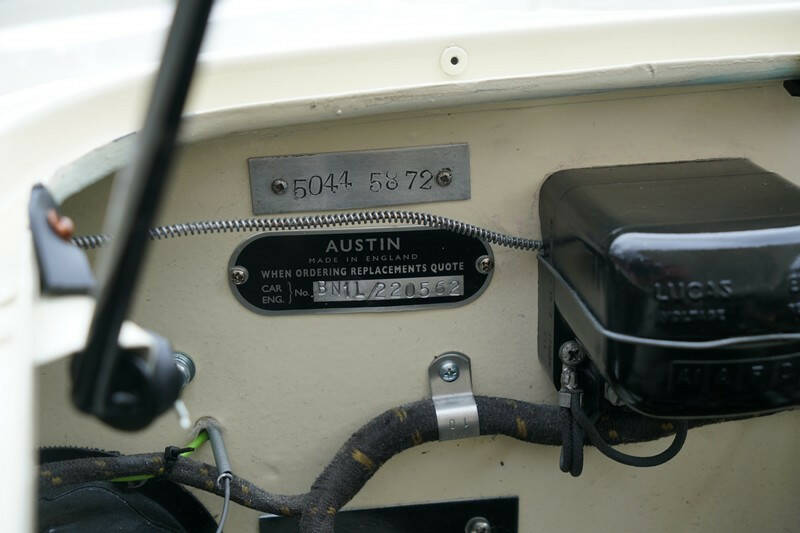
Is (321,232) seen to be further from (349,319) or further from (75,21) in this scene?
(75,21)

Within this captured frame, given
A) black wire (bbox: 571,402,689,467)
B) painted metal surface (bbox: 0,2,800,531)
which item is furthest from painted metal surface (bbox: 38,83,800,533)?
black wire (bbox: 571,402,689,467)

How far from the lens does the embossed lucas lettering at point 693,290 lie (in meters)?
0.88

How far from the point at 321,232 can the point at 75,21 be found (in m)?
0.58

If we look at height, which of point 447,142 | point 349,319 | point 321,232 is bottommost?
point 349,319

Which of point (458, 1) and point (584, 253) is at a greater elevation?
point (458, 1)

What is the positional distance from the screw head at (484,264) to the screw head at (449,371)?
0.45ft

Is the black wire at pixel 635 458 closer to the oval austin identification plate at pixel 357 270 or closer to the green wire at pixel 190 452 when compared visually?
the oval austin identification plate at pixel 357 270

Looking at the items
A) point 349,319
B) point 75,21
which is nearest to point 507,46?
point 349,319

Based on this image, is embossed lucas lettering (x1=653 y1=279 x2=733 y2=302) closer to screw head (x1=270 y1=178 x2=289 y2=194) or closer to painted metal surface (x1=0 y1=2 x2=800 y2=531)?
painted metal surface (x1=0 y1=2 x2=800 y2=531)

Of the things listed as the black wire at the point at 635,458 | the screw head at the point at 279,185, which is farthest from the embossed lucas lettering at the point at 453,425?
the screw head at the point at 279,185

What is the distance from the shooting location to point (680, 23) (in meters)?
1.12

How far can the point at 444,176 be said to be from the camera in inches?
43.9

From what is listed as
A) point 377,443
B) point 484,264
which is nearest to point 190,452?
point 377,443

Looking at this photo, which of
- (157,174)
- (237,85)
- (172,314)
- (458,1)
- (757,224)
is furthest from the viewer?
(458,1)
